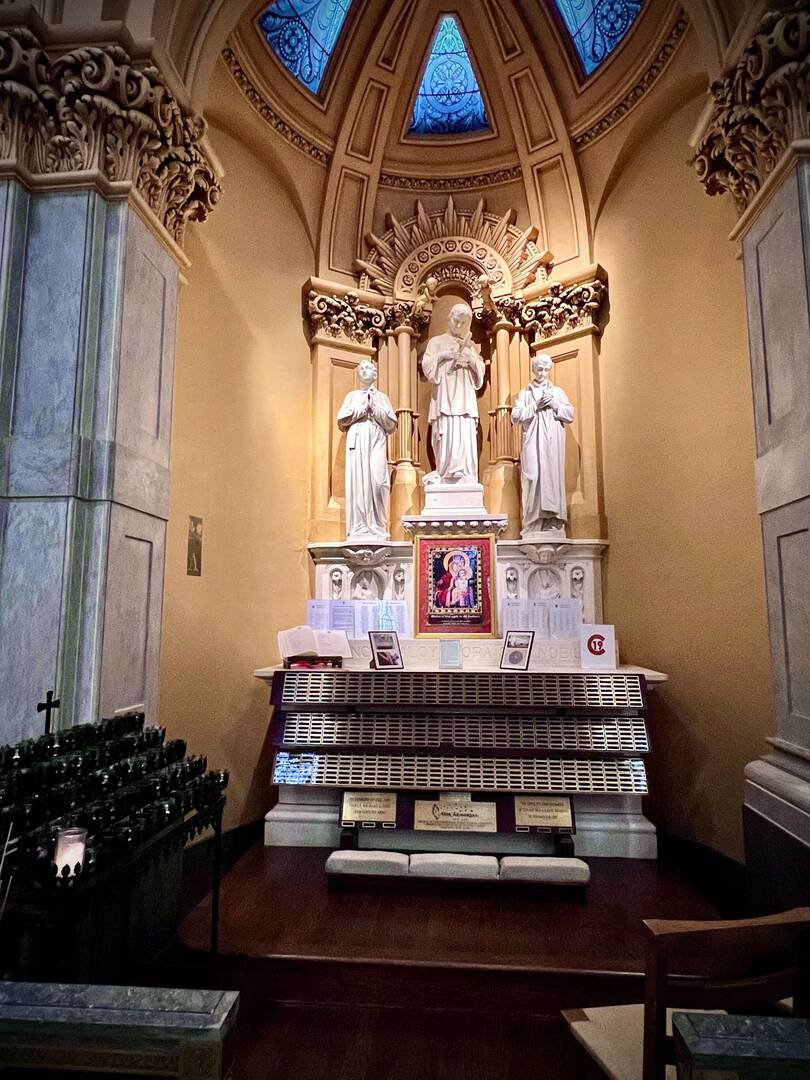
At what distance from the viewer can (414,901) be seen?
11.7 feet

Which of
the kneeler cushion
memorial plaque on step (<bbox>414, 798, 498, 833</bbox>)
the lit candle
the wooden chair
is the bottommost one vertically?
the kneeler cushion

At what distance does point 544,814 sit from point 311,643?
1.85 metres

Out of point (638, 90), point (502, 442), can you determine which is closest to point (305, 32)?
point (638, 90)

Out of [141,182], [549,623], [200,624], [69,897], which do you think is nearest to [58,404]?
[141,182]

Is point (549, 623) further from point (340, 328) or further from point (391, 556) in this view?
point (340, 328)

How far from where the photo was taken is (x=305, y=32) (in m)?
6.12

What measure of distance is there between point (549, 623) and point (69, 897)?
382 cm

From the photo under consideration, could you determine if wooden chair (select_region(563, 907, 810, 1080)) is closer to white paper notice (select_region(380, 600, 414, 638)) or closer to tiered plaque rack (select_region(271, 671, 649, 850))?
tiered plaque rack (select_region(271, 671, 649, 850))

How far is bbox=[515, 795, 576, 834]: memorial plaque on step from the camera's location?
390 centimetres

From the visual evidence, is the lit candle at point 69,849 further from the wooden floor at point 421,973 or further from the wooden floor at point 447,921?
the wooden floor at point 447,921

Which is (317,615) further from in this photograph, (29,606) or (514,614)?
(29,606)

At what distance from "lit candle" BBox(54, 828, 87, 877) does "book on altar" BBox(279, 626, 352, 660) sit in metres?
2.70

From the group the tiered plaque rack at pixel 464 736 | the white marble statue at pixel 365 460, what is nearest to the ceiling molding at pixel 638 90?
the white marble statue at pixel 365 460

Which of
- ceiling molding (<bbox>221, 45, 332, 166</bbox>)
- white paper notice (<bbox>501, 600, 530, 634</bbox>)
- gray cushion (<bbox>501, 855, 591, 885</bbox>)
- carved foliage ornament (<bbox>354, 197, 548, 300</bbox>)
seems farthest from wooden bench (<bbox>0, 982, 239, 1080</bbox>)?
carved foliage ornament (<bbox>354, 197, 548, 300</bbox>)
